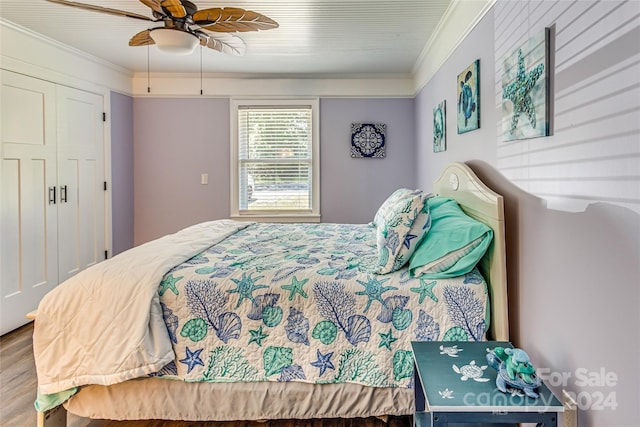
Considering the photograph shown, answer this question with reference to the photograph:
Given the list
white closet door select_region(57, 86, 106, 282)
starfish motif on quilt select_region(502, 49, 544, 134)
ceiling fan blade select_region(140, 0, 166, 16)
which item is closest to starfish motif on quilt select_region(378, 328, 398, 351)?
starfish motif on quilt select_region(502, 49, 544, 134)

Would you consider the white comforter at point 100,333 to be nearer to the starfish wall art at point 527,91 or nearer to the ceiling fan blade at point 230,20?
the ceiling fan blade at point 230,20

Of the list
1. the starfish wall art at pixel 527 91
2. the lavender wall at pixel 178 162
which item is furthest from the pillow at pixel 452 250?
the lavender wall at pixel 178 162

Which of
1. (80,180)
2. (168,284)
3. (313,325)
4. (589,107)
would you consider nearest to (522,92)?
(589,107)

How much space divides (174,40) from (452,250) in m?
1.88

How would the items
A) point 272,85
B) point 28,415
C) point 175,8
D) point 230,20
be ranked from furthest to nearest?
point 272,85
point 230,20
point 175,8
point 28,415

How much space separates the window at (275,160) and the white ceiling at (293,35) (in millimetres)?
441

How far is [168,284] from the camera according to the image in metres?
1.71

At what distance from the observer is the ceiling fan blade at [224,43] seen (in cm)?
254

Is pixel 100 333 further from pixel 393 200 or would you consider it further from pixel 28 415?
pixel 393 200

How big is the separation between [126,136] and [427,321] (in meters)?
4.01

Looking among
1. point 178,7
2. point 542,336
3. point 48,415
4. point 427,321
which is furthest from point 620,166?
point 48,415

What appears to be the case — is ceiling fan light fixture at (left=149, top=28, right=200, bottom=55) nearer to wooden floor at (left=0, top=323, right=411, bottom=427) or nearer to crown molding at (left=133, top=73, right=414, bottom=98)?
wooden floor at (left=0, top=323, right=411, bottom=427)

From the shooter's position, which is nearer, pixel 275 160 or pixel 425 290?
pixel 425 290

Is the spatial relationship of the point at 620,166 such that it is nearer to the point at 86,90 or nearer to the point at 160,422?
the point at 160,422
